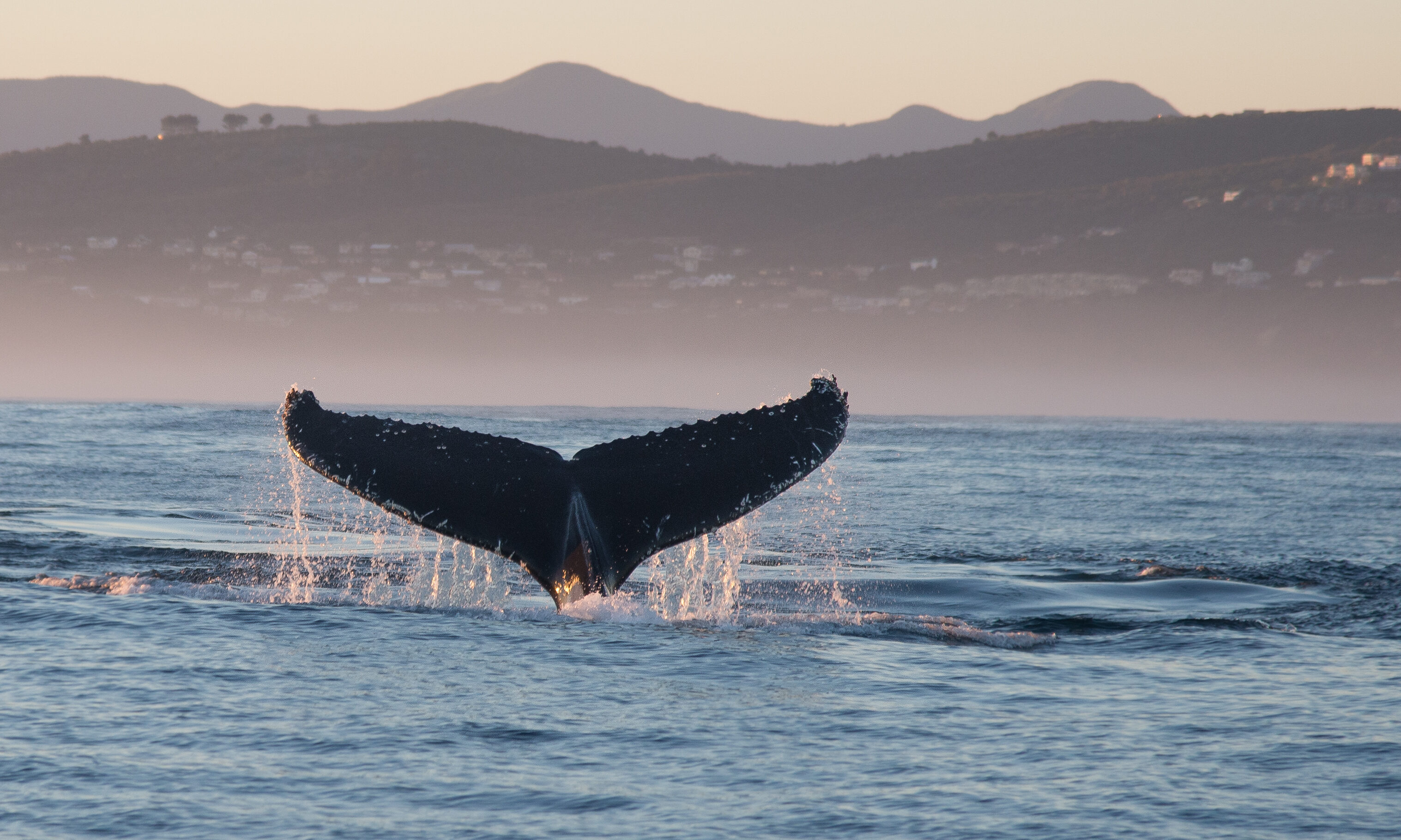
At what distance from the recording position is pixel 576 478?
26.0 feet

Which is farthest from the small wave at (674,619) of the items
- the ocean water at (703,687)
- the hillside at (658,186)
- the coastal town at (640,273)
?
the hillside at (658,186)

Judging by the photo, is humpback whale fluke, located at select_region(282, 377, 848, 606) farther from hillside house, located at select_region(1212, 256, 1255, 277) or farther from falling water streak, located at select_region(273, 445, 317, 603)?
hillside house, located at select_region(1212, 256, 1255, 277)

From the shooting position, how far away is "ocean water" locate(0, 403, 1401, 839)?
5.82 m

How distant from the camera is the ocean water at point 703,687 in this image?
5.82m

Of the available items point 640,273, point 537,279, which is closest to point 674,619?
point 640,273

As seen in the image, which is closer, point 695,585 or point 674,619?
point 674,619

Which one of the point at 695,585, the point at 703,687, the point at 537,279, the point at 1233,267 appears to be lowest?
the point at 703,687

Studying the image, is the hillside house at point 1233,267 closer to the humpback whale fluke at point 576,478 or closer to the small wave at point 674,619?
the small wave at point 674,619

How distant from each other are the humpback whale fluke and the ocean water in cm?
68

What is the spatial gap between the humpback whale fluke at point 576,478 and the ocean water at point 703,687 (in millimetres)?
676

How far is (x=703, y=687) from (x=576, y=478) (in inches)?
50.2

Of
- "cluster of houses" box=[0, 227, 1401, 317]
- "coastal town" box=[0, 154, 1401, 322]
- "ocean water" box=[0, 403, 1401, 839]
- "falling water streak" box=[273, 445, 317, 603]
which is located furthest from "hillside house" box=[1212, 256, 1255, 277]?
"falling water streak" box=[273, 445, 317, 603]

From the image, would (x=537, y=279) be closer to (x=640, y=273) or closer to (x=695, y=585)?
(x=640, y=273)

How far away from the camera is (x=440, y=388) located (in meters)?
102
